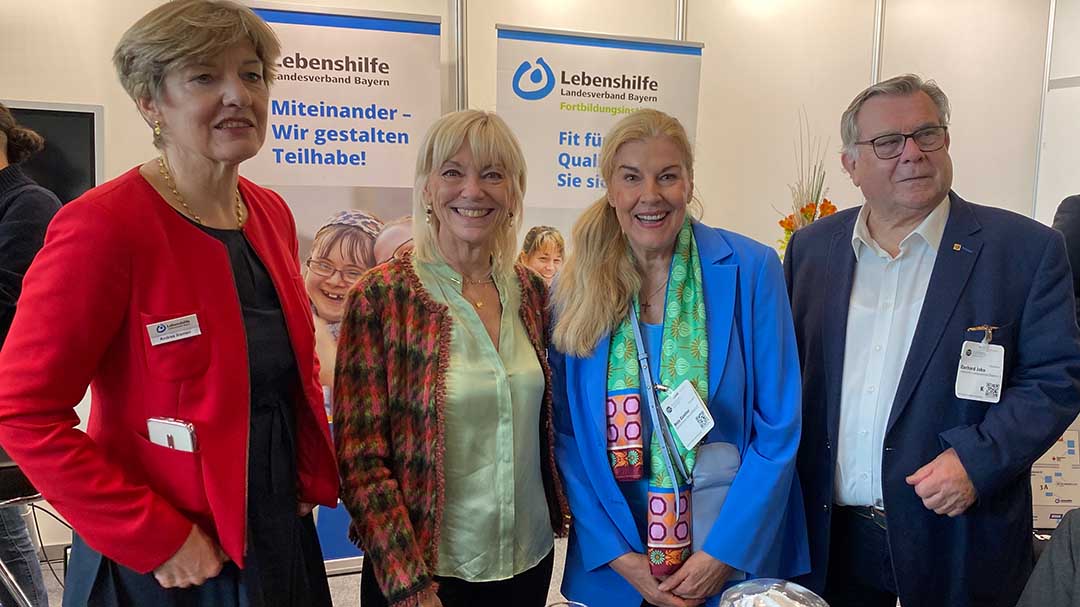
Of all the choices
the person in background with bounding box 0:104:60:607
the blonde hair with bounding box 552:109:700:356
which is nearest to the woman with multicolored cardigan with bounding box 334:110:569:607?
the blonde hair with bounding box 552:109:700:356

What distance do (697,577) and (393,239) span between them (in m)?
2.34

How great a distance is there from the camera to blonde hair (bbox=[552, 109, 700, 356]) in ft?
5.62

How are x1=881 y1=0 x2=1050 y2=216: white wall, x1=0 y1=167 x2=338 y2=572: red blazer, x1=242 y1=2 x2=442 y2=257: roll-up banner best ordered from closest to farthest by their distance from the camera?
x1=0 y1=167 x2=338 y2=572: red blazer, x1=242 y1=2 x2=442 y2=257: roll-up banner, x1=881 y1=0 x2=1050 y2=216: white wall

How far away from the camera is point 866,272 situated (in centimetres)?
190

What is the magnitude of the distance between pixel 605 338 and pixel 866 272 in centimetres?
73

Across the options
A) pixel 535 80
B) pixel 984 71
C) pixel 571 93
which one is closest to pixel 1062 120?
pixel 984 71

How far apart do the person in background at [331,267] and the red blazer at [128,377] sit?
211cm

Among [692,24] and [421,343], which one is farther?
[692,24]

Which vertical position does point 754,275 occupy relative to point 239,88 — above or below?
below

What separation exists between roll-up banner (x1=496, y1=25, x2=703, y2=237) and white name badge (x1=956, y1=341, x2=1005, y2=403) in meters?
2.20

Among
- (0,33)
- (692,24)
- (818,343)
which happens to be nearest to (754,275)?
(818,343)

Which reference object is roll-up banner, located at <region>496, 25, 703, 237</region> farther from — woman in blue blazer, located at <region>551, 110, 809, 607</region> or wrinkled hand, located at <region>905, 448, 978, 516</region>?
wrinkled hand, located at <region>905, 448, 978, 516</region>

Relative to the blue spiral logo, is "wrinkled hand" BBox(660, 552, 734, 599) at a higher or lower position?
lower

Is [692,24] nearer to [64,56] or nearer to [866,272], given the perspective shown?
[866,272]
